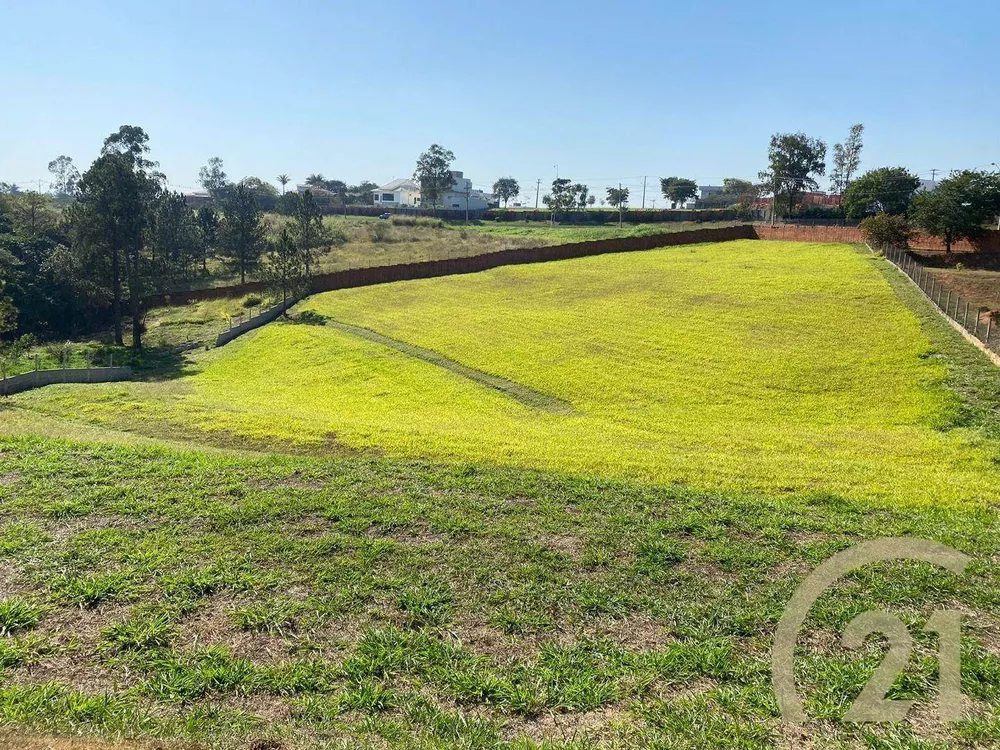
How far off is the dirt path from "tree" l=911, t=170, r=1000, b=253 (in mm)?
35575

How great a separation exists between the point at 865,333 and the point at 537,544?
83.3 feet

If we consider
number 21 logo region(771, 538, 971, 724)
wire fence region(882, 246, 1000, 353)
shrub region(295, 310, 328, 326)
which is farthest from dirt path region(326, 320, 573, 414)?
wire fence region(882, 246, 1000, 353)

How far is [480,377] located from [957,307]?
22.5 metres

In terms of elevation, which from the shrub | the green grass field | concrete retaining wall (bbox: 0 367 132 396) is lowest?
concrete retaining wall (bbox: 0 367 132 396)

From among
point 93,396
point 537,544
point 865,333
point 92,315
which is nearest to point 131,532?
point 537,544

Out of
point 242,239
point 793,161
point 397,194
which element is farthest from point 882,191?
point 397,194

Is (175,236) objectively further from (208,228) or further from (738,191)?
(738,191)

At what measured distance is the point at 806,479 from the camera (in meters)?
15.3

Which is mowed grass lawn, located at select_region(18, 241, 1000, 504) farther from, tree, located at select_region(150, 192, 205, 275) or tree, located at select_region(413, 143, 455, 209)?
tree, located at select_region(413, 143, 455, 209)

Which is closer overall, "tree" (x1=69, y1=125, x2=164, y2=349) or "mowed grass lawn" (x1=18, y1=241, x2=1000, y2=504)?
"mowed grass lawn" (x1=18, y1=241, x2=1000, y2=504)

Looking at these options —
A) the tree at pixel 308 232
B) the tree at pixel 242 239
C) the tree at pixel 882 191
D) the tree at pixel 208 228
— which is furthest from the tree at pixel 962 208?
the tree at pixel 208 228

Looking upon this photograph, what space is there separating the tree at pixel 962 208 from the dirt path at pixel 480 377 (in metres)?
35.6

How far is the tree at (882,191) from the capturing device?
6562 cm

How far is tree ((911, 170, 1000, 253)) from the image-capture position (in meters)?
44.9
